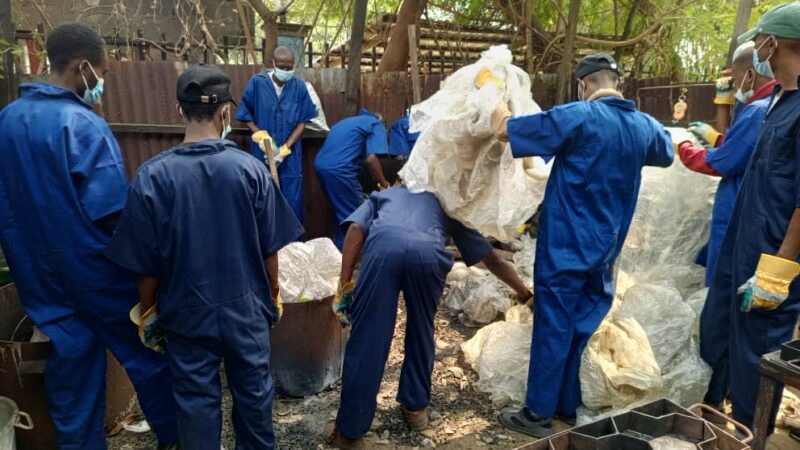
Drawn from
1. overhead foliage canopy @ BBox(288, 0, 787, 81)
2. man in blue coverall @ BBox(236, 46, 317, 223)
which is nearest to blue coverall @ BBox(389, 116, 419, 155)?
man in blue coverall @ BBox(236, 46, 317, 223)

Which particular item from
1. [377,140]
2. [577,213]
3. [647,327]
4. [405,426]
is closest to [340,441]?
[405,426]

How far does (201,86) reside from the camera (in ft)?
7.16

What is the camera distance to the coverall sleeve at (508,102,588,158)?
2.67 metres

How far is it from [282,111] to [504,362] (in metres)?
3.26

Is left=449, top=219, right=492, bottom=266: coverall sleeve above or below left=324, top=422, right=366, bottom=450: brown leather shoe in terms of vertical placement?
above

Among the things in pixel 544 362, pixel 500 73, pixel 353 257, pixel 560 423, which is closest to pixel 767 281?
pixel 544 362

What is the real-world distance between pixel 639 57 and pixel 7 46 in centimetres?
733

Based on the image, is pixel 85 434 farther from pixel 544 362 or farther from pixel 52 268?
pixel 544 362

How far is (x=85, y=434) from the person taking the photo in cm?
241

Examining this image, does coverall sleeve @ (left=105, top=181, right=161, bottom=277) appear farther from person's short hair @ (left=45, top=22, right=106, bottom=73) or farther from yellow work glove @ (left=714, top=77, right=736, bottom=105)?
yellow work glove @ (left=714, top=77, right=736, bottom=105)

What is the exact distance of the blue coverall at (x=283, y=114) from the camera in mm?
5172

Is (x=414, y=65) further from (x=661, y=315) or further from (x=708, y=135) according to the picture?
(x=661, y=315)

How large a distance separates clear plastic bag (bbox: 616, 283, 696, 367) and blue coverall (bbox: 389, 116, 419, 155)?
8.72 feet

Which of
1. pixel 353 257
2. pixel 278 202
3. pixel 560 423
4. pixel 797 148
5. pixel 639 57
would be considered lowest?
pixel 560 423
